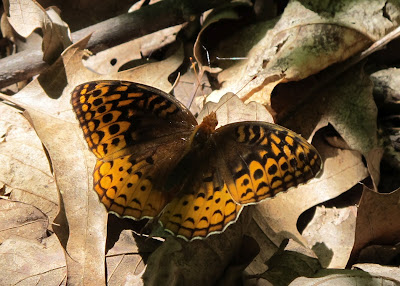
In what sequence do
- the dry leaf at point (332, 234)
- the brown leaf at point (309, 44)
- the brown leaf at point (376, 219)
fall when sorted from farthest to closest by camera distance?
the brown leaf at point (309, 44)
the dry leaf at point (332, 234)
the brown leaf at point (376, 219)

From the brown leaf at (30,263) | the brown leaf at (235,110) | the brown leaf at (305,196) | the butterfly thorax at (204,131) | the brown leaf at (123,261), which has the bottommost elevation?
the brown leaf at (305,196)

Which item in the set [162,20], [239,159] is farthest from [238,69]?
[239,159]

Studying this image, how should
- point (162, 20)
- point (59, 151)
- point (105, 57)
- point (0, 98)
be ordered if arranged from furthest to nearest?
point (105, 57)
point (162, 20)
point (0, 98)
point (59, 151)

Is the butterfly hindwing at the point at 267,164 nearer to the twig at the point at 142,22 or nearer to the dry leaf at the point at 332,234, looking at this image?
the dry leaf at the point at 332,234

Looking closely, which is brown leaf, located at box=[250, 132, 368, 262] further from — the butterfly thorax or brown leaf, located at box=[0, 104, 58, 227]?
brown leaf, located at box=[0, 104, 58, 227]

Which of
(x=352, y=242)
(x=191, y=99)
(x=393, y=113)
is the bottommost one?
(x=352, y=242)

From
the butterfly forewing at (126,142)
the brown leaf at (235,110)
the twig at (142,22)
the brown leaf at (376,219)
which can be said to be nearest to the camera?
the butterfly forewing at (126,142)

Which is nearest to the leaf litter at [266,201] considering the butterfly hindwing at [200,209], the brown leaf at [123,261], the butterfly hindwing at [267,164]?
the brown leaf at [123,261]

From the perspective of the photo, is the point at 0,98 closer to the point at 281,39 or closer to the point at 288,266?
the point at 281,39
